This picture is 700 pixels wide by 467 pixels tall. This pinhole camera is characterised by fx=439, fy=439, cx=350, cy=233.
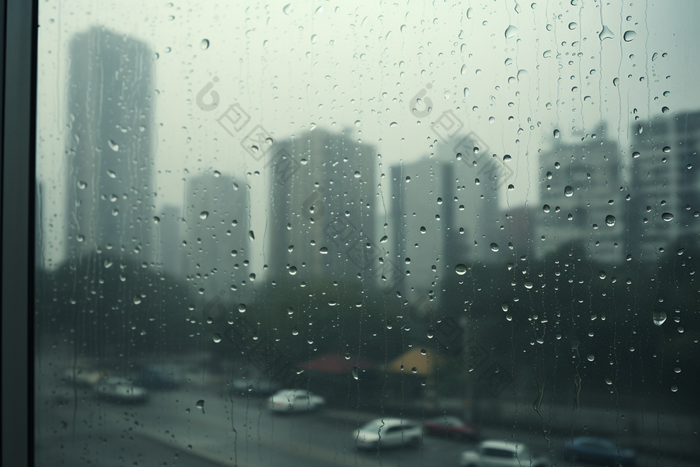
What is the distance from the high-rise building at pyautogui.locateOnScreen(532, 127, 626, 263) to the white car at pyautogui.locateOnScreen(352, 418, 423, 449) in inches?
16.4

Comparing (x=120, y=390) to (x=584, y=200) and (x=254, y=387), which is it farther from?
(x=584, y=200)

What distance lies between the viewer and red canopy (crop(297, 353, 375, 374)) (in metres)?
0.87

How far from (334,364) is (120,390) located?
1.58ft

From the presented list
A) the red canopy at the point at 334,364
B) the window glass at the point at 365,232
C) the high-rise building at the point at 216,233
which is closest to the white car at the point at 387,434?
the window glass at the point at 365,232

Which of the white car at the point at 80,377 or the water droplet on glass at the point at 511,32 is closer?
the water droplet on glass at the point at 511,32

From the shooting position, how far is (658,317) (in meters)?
0.81

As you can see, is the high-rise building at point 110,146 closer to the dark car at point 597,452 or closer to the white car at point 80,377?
the white car at point 80,377

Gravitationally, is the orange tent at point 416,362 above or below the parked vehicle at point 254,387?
above

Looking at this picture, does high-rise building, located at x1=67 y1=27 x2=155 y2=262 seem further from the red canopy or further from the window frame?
the red canopy

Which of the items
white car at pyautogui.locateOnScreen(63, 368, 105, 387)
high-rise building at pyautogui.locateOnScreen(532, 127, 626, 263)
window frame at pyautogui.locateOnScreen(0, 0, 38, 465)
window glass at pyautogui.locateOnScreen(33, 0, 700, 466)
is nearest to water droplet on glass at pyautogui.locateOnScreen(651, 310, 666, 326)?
window glass at pyautogui.locateOnScreen(33, 0, 700, 466)

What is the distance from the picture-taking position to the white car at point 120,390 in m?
0.95

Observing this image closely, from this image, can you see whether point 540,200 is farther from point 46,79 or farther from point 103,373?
point 46,79

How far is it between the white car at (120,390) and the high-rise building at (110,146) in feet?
0.91

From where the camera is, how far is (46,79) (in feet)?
3.28
